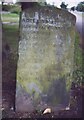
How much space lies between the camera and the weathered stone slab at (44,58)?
21.2 ft

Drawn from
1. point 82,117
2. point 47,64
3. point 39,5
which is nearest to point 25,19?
point 39,5

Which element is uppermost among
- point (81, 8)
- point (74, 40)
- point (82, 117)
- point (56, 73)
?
point (81, 8)

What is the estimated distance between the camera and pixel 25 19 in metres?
6.41

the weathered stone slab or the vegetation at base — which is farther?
the vegetation at base

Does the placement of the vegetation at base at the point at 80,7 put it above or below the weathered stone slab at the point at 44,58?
above

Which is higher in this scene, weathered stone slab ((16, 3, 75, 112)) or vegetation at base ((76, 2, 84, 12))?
vegetation at base ((76, 2, 84, 12))

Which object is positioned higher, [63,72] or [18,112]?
[63,72]

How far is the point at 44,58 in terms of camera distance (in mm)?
6551

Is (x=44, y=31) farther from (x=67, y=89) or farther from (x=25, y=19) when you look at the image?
(x=67, y=89)

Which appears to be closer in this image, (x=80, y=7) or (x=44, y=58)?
(x=44, y=58)

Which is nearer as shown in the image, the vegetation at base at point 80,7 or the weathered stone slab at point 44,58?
the weathered stone slab at point 44,58

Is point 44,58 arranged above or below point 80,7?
below

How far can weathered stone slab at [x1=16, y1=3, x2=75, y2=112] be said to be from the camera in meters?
6.46

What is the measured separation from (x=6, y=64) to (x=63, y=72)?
0.81m
